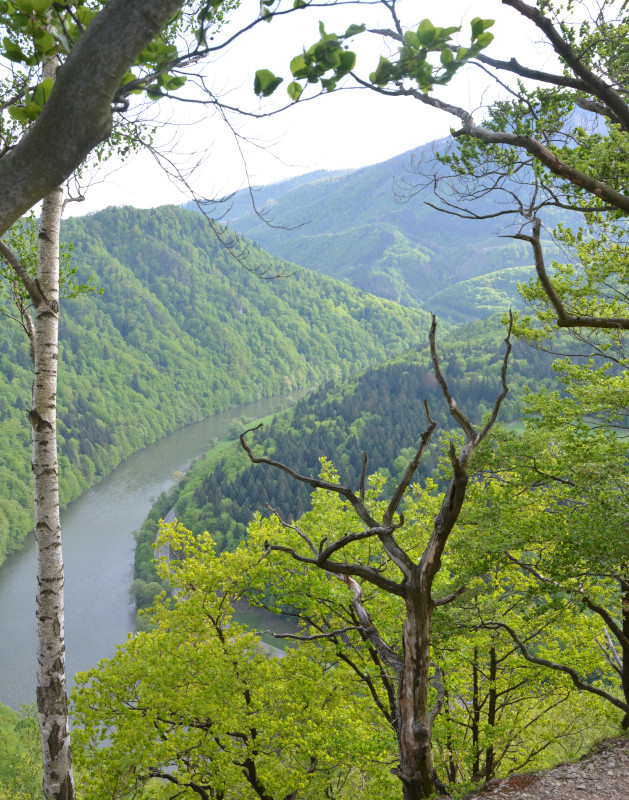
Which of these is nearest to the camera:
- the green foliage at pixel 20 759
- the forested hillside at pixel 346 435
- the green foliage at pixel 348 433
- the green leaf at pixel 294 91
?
the green leaf at pixel 294 91

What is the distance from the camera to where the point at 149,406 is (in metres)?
140

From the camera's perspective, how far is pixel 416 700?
4.59 meters

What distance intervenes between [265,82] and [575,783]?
7321 millimetres

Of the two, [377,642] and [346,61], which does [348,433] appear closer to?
[377,642]

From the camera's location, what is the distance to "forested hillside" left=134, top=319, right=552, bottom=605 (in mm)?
Answer: 69000

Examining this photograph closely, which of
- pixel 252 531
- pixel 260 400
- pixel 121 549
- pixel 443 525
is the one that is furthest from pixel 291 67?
pixel 260 400

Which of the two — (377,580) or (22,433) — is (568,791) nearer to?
(377,580)

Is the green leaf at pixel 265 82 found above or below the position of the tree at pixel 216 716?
above

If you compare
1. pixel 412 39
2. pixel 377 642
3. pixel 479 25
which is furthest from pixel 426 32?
pixel 377 642

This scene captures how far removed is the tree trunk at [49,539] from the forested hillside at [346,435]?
52841mm

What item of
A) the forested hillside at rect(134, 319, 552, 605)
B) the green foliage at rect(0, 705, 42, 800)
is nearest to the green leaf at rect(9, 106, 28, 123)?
the green foliage at rect(0, 705, 42, 800)

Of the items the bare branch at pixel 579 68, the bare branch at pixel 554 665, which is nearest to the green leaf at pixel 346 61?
the bare branch at pixel 579 68

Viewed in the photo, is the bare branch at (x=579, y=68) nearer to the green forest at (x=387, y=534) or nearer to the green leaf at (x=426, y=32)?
the green forest at (x=387, y=534)

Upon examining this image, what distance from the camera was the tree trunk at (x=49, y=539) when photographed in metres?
5.16
